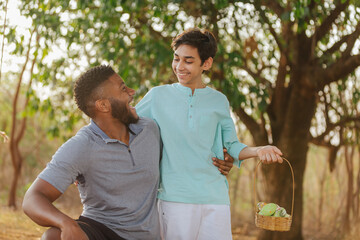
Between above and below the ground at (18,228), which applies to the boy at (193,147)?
above

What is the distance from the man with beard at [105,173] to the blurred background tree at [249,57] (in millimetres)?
2509

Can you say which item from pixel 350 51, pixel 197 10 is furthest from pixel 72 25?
pixel 350 51

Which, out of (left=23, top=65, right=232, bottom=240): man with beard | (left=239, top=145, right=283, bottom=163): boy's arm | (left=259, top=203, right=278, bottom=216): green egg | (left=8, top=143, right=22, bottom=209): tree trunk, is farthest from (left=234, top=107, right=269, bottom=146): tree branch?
(left=8, top=143, right=22, bottom=209): tree trunk

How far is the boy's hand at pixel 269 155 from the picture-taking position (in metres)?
A: 2.61

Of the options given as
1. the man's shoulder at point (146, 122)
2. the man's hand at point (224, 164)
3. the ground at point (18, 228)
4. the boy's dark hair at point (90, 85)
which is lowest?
the ground at point (18, 228)

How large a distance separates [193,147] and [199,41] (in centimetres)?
63

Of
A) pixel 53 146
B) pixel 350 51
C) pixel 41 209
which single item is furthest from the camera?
pixel 53 146

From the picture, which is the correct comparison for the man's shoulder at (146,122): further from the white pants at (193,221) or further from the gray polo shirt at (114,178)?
the white pants at (193,221)

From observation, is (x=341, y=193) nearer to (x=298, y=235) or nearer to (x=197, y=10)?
(x=298, y=235)

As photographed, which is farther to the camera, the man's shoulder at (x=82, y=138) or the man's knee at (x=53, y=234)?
the man's shoulder at (x=82, y=138)

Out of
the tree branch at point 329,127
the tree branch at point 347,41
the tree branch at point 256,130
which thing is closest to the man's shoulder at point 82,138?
the tree branch at point 347,41

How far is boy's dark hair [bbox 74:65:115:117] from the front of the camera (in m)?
2.62

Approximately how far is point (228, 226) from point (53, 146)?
10820 mm

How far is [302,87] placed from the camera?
647cm
